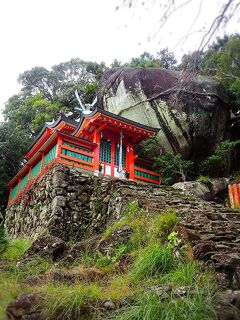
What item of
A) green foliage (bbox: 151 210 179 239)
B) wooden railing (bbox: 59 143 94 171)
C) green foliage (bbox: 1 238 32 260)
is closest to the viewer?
green foliage (bbox: 151 210 179 239)

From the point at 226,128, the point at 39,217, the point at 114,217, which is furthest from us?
the point at 226,128

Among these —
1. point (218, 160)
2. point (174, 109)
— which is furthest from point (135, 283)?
point (174, 109)

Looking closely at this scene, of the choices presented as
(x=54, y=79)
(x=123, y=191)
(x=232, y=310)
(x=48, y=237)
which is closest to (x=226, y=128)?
(x=123, y=191)

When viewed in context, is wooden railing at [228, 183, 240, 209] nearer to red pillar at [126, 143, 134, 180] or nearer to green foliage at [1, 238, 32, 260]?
red pillar at [126, 143, 134, 180]

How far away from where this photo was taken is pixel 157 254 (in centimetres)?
555

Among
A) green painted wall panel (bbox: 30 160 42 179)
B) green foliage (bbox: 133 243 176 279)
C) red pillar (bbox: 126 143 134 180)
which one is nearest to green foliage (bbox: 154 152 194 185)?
red pillar (bbox: 126 143 134 180)

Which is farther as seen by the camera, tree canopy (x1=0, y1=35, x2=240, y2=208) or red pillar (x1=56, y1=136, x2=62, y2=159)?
red pillar (x1=56, y1=136, x2=62, y2=159)

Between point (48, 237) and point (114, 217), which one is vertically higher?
point (114, 217)

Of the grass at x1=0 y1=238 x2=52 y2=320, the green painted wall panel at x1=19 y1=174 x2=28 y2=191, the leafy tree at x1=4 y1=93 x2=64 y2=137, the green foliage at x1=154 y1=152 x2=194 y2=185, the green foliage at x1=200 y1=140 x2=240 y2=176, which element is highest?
the leafy tree at x1=4 y1=93 x2=64 y2=137

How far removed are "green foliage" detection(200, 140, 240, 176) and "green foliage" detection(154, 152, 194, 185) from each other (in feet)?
4.84

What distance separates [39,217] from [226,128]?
Result: 12200 millimetres

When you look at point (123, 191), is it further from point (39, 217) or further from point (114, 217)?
point (39, 217)

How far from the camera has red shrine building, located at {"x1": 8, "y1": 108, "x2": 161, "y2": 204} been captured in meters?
12.7

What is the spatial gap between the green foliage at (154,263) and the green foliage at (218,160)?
11.5m
